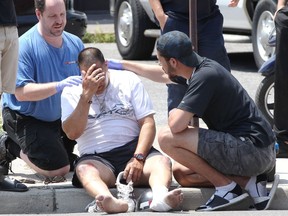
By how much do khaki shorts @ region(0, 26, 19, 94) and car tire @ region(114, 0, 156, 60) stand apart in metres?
5.98

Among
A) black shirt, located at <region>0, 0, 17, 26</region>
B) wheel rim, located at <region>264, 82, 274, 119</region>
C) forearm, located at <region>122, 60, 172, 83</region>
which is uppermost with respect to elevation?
black shirt, located at <region>0, 0, 17, 26</region>

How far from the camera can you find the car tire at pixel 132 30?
13.7 m

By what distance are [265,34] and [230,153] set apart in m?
5.11

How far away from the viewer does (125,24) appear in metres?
14.0

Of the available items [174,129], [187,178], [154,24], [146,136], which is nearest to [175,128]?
[174,129]

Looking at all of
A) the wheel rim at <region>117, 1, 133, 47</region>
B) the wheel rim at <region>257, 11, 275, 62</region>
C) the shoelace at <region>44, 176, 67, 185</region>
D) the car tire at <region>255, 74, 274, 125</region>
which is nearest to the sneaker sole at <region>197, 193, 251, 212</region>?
the shoelace at <region>44, 176, 67, 185</region>

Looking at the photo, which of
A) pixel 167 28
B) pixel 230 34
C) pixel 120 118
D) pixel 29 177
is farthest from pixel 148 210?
pixel 230 34

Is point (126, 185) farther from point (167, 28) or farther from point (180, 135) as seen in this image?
point (167, 28)

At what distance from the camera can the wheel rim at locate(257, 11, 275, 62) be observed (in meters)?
11.9

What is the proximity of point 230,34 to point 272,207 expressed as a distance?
6.16 metres

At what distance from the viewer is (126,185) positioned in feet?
23.6

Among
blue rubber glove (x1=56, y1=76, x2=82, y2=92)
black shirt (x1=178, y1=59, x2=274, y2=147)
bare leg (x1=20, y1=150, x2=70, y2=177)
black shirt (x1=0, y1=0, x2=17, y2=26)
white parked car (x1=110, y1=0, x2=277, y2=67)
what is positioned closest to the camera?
black shirt (x1=178, y1=59, x2=274, y2=147)

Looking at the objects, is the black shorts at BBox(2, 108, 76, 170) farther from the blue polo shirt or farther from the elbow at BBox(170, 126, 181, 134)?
the elbow at BBox(170, 126, 181, 134)

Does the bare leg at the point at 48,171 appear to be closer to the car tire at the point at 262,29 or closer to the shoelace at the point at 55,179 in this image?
Answer: the shoelace at the point at 55,179
